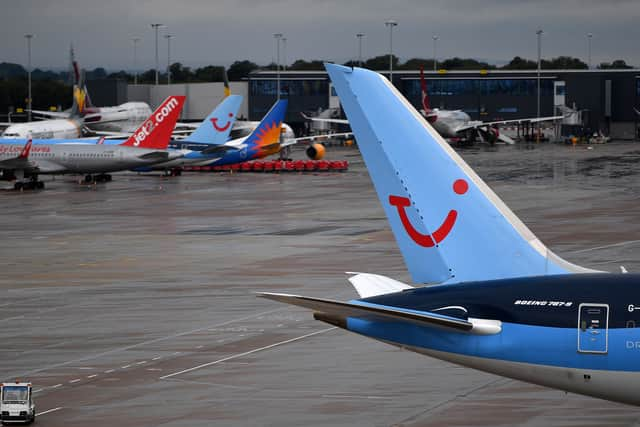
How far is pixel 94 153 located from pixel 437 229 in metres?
77.6

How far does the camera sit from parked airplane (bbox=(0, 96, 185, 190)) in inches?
3649

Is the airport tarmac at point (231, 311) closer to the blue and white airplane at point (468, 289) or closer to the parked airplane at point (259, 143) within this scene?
the blue and white airplane at point (468, 289)

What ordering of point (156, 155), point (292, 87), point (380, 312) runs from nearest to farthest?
1. point (380, 312)
2. point (156, 155)
3. point (292, 87)

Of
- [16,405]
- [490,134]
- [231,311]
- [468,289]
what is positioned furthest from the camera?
[490,134]

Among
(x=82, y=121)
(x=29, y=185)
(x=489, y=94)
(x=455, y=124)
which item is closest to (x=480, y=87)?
(x=489, y=94)

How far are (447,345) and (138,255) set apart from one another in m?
34.0

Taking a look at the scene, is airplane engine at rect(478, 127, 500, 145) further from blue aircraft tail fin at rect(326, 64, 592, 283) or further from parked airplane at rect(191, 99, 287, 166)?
blue aircraft tail fin at rect(326, 64, 592, 283)

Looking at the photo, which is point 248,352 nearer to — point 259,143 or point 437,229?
point 437,229

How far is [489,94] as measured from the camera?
190250 mm

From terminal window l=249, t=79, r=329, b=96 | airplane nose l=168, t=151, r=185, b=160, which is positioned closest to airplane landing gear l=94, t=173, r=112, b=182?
airplane nose l=168, t=151, r=185, b=160

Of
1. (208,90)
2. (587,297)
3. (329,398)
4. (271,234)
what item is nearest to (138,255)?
(271,234)

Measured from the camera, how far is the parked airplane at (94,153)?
92.7 meters

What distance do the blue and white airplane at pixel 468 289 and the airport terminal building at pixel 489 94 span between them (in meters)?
160

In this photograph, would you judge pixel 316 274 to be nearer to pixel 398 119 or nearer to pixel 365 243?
pixel 365 243
